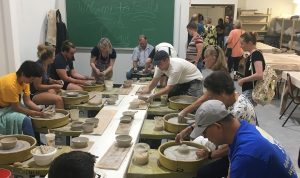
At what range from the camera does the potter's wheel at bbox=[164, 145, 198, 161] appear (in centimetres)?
227

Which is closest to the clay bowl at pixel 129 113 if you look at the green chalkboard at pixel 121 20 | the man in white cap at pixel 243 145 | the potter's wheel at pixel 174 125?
the potter's wheel at pixel 174 125

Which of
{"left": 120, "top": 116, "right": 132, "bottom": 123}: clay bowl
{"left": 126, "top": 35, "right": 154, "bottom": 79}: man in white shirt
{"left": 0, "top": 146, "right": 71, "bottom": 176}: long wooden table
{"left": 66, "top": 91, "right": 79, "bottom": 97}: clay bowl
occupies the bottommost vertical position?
{"left": 0, "top": 146, "right": 71, "bottom": 176}: long wooden table

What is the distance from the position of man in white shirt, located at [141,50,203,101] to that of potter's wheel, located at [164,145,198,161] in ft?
4.18

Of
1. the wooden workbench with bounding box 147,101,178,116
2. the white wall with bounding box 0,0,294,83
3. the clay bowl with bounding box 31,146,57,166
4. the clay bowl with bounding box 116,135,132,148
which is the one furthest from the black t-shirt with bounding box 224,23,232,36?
the clay bowl with bounding box 31,146,57,166

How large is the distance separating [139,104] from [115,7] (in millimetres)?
3651

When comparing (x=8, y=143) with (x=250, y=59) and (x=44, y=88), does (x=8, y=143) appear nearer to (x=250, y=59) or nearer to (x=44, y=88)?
(x=44, y=88)

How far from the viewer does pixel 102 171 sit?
209 cm

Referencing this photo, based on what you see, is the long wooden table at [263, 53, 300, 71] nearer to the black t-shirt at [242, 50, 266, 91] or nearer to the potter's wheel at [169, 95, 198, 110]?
the black t-shirt at [242, 50, 266, 91]

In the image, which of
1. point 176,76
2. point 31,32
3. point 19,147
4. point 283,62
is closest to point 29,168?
point 19,147

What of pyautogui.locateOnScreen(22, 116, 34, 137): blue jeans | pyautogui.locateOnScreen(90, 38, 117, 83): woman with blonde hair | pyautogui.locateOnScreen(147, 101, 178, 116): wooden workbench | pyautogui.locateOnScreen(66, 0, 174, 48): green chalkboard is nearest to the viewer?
pyautogui.locateOnScreen(22, 116, 34, 137): blue jeans

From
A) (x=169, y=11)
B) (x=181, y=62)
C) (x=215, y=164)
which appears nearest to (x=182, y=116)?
(x=215, y=164)

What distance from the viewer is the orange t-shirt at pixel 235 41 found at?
8117 millimetres

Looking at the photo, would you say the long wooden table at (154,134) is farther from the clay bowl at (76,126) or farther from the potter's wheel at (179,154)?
the clay bowl at (76,126)

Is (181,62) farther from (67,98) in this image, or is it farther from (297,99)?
(297,99)
